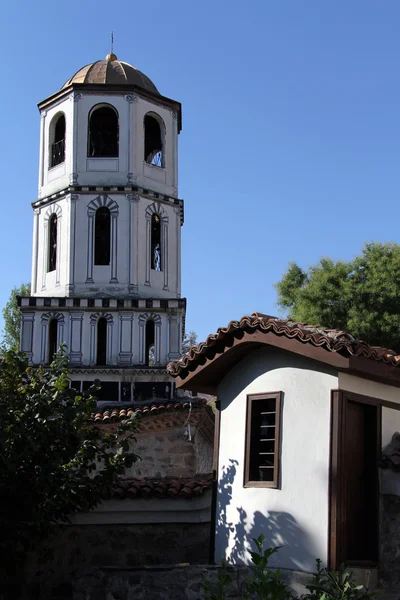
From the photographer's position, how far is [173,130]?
2934cm

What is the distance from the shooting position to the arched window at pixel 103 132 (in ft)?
93.8

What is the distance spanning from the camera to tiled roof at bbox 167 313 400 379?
1020cm

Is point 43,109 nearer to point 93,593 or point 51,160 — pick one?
point 51,160

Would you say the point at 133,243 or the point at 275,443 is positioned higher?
the point at 133,243

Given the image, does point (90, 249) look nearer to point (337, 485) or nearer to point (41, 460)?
point (41, 460)

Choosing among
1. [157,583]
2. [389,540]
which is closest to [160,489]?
[157,583]

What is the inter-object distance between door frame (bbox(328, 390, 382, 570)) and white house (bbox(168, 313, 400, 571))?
11mm

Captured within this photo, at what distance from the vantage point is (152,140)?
98.3 ft

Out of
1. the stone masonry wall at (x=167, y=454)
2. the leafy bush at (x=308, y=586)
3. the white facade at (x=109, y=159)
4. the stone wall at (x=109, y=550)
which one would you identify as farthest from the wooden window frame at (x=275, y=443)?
the white facade at (x=109, y=159)

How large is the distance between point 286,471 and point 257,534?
34.3 inches

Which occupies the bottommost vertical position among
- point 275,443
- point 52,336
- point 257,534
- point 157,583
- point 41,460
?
point 157,583

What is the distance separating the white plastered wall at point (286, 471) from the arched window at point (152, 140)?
723 inches

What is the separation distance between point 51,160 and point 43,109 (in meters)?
1.81

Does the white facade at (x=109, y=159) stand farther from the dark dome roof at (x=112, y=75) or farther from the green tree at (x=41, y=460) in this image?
the green tree at (x=41, y=460)
